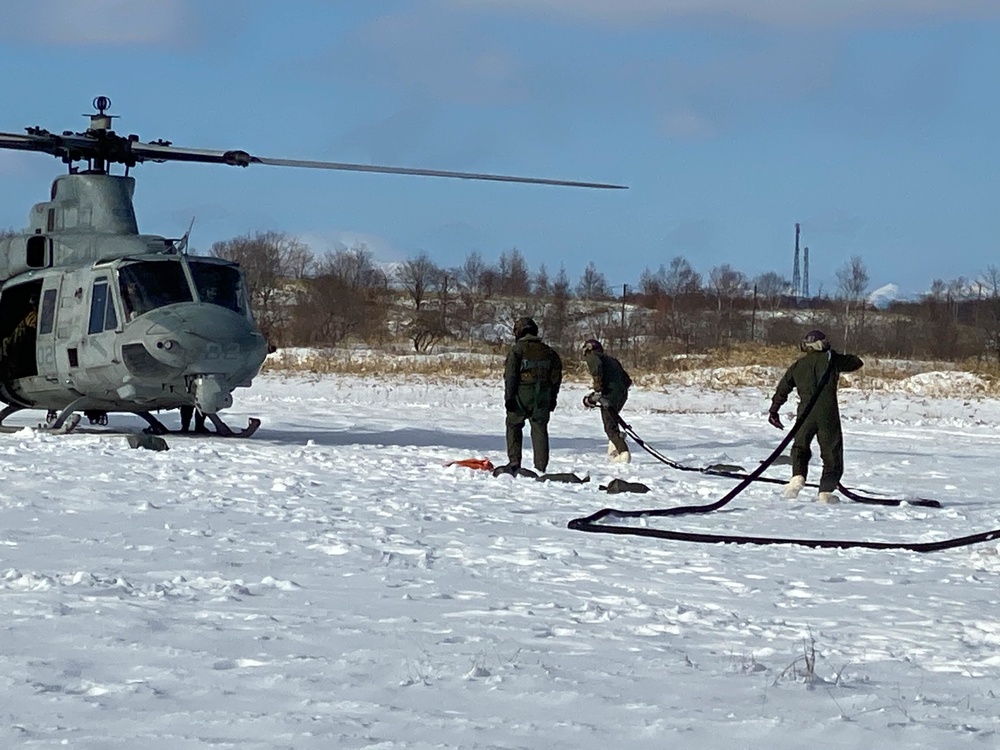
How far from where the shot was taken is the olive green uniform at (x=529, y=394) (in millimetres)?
13531

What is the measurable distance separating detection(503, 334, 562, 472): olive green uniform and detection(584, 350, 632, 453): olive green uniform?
1040 mm

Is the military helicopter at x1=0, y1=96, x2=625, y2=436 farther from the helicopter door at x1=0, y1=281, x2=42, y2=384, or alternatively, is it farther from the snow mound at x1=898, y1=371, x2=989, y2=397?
the snow mound at x1=898, y1=371, x2=989, y2=397

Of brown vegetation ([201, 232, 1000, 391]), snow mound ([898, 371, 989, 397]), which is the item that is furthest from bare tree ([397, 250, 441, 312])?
snow mound ([898, 371, 989, 397])

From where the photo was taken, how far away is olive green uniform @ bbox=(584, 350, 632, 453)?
14570 mm

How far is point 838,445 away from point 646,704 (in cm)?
747

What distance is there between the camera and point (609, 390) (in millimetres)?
14625

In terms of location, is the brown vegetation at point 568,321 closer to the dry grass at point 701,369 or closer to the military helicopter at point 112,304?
the dry grass at point 701,369

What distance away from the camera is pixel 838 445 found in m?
11.8

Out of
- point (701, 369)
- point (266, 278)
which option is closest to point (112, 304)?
point (701, 369)

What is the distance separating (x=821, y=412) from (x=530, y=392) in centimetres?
305

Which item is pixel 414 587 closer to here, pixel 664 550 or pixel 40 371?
pixel 664 550

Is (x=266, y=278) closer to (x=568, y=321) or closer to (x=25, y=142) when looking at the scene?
(x=568, y=321)

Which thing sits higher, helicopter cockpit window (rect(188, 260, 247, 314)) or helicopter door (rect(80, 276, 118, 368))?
helicopter cockpit window (rect(188, 260, 247, 314))

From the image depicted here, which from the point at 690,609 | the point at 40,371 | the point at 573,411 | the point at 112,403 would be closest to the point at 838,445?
the point at 690,609
